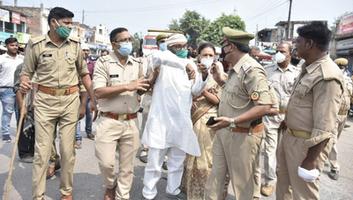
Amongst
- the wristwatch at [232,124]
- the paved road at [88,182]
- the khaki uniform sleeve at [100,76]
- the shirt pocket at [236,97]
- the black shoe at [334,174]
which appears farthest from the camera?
the black shoe at [334,174]

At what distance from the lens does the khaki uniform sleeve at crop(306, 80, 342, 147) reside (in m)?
2.58

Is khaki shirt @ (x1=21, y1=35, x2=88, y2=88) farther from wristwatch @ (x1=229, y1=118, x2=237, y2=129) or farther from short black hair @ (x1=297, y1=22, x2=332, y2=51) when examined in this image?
short black hair @ (x1=297, y1=22, x2=332, y2=51)

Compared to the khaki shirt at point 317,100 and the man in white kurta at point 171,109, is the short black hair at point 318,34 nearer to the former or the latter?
the khaki shirt at point 317,100

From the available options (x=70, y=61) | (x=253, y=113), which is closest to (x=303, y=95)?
(x=253, y=113)

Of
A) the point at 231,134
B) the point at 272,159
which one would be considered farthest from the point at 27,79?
the point at 272,159

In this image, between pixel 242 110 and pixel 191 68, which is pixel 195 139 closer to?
pixel 191 68

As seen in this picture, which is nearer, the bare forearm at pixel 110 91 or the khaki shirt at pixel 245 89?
the khaki shirt at pixel 245 89

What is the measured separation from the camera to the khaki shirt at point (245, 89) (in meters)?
2.86

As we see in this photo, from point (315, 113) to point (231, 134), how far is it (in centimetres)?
73

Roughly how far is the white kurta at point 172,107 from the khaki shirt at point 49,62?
97 cm

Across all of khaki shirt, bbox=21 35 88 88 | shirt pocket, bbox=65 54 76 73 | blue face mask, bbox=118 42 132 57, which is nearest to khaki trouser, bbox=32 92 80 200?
khaki shirt, bbox=21 35 88 88

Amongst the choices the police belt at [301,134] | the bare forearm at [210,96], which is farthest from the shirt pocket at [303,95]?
the bare forearm at [210,96]

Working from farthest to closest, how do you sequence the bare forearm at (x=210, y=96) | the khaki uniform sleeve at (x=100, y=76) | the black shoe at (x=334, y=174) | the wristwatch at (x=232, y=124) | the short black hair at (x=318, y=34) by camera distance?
the black shoe at (x=334, y=174), the bare forearm at (x=210, y=96), the khaki uniform sleeve at (x=100, y=76), the wristwatch at (x=232, y=124), the short black hair at (x=318, y=34)

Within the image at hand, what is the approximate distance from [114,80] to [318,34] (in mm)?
2146
